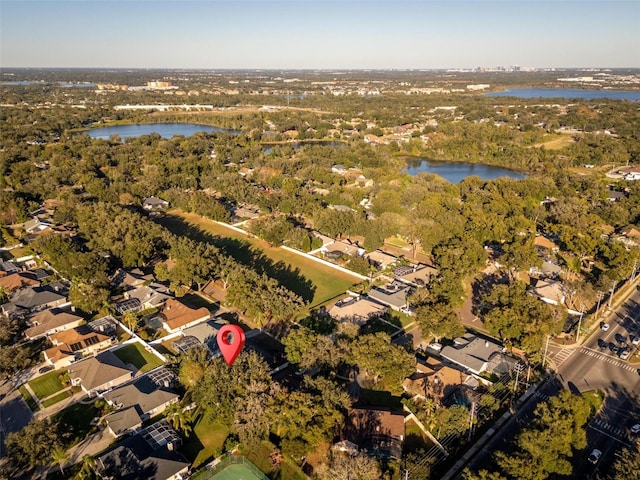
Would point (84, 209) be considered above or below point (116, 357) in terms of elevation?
above

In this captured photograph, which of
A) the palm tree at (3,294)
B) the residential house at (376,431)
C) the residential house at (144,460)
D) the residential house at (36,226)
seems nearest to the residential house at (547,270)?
the residential house at (376,431)

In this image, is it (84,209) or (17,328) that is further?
(84,209)

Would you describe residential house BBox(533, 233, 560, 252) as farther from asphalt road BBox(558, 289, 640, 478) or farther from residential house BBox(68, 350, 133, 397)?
residential house BBox(68, 350, 133, 397)

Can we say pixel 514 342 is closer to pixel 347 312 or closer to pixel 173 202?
pixel 347 312

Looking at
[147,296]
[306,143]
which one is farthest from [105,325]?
[306,143]

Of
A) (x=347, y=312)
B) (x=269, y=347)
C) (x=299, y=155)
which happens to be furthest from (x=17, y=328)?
(x=299, y=155)
